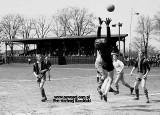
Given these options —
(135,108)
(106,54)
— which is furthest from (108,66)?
(135,108)

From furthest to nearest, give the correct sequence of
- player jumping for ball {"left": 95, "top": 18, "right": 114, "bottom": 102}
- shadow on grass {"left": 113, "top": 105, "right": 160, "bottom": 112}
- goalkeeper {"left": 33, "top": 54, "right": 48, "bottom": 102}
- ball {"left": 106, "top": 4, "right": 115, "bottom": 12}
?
ball {"left": 106, "top": 4, "right": 115, "bottom": 12} → goalkeeper {"left": 33, "top": 54, "right": 48, "bottom": 102} → shadow on grass {"left": 113, "top": 105, "right": 160, "bottom": 112} → player jumping for ball {"left": 95, "top": 18, "right": 114, "bottom": 102}

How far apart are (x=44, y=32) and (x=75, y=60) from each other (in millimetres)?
37591

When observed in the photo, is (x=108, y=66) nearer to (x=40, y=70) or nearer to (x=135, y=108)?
(x=135, y=108)

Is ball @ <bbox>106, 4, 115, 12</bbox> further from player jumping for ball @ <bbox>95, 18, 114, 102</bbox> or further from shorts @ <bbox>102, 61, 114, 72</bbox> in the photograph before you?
shorts @ <bbox>102, 61, 114, 72</bbox>

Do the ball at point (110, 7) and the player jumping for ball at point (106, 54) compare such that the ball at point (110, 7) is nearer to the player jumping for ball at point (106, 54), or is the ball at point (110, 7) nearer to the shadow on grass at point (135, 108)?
the player jumping for ball at point (106, 54)

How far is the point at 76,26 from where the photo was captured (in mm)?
87500

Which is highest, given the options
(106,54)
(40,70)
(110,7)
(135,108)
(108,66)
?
(110,7)

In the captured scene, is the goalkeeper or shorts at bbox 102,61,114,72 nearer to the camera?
shorts at bbox 102,61,114,72

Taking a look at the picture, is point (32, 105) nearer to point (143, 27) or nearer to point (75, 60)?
point (75, 60)

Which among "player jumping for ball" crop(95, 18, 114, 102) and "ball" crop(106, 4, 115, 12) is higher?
"ball" crop(106, 4, 115, 12)

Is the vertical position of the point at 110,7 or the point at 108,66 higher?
the point at 110,7

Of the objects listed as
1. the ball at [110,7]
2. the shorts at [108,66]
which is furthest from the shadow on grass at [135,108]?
the ball at [110,7]

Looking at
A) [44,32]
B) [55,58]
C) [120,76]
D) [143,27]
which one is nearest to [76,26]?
[44,32]

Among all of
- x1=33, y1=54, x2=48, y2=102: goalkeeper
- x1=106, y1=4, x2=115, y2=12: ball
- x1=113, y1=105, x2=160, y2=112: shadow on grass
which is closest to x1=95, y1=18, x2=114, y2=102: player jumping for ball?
x1=113, y1=105, x2=160, y2=112: shadow on grass
